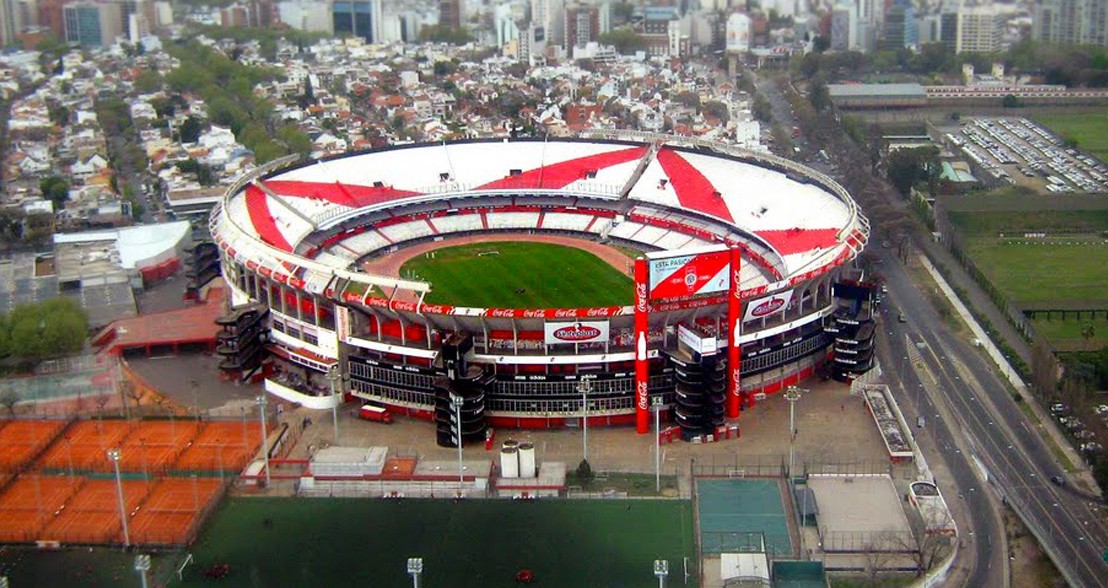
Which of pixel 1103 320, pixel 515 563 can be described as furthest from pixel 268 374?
pixel 1103 320

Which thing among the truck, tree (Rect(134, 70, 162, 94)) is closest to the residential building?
tree (Rect(134, 70, 162, 94))

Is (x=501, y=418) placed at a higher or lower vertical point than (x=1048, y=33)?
lower

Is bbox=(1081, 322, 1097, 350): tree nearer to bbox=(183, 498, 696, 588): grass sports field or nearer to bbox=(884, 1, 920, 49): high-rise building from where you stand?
bbox=(183, 498, 696, 588): grass sports field

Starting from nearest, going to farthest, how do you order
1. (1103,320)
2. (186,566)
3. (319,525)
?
1. (186,566)
2. (319,525)
3. (1103,320)

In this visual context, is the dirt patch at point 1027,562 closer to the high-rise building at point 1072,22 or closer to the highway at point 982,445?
the highway at point 982,445

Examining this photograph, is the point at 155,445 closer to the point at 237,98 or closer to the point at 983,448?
the point at 983,448

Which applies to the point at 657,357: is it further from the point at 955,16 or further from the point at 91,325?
the point at 955,16

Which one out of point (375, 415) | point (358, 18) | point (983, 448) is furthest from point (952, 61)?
point (375, 415)
